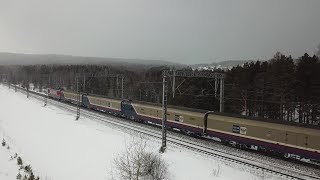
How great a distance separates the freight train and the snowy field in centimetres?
424

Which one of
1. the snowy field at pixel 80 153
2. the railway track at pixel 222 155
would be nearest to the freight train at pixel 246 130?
the railway track at pixel 222 155

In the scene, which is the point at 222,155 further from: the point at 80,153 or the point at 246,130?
the point at 80,153

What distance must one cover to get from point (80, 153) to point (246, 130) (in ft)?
60.8

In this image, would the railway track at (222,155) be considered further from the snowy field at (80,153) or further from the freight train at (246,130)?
the freight train at (246,130)

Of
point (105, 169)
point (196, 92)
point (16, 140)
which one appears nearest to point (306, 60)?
point (196, 92)

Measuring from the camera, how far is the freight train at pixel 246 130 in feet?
86.2

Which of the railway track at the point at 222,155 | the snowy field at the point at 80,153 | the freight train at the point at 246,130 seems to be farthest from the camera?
the snowy field at the point at 80,153

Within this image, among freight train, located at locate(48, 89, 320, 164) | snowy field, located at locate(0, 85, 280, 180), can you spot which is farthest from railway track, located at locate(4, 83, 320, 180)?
freight train, located at locate(48, 89, 320, 164)

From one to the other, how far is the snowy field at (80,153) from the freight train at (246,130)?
424 centimetres

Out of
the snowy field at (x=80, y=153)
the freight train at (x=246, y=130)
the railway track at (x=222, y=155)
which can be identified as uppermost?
the freight train at (x=246, y=130)

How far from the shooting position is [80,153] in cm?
3731

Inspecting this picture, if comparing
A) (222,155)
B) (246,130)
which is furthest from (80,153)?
(246,130)

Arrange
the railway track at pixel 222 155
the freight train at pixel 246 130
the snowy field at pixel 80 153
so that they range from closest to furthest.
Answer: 1. the railway track at pixel 222 155
2. the freight train at pixel 246 130
3. the snowy field at pixel 80 153

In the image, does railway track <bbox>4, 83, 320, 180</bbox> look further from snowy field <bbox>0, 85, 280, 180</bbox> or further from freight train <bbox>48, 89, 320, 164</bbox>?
freight train <bbox>48, 89, 320, 164</bbox>
